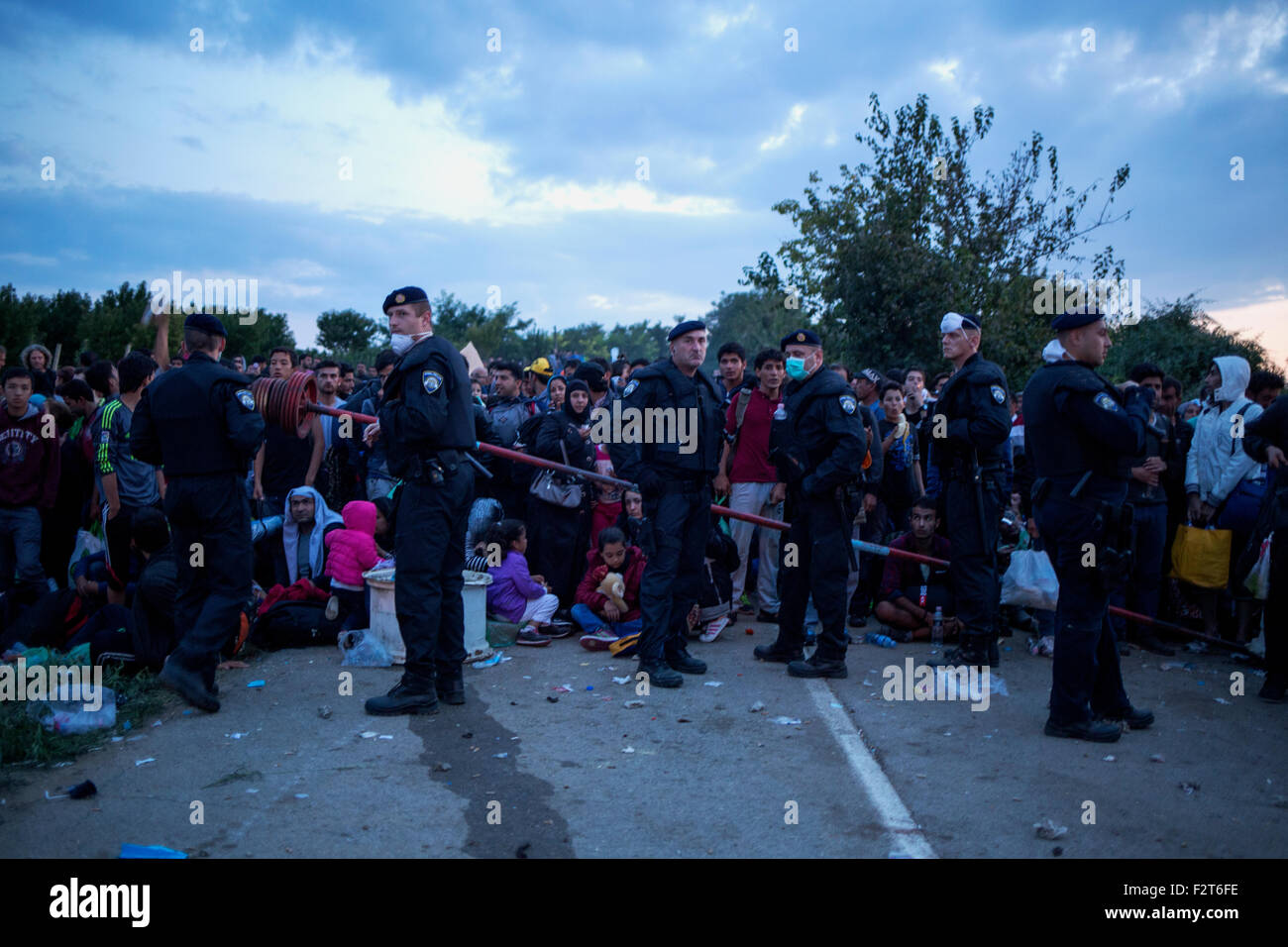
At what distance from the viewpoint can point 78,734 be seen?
202 inches

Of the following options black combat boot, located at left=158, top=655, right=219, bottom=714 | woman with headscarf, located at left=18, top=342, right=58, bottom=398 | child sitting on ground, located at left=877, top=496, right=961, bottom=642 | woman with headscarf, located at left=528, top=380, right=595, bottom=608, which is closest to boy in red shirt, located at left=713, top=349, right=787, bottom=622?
child sitting on ground, located at left=877, top=496, right=961, bottom=642

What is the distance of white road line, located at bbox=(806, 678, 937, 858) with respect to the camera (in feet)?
12.5

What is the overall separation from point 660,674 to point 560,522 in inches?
101

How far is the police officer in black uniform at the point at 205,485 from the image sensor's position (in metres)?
5.52

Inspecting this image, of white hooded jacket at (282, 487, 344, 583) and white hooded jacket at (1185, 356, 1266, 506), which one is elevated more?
white hooded jacket at (1185, 356, 1266, 506)

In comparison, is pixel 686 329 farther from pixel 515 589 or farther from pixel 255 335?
pixel 255 335

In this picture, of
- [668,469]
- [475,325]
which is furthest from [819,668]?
[475,325]

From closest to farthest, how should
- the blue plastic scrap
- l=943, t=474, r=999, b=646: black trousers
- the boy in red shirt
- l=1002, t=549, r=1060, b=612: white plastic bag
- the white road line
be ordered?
the blue plastic scrap → the white road line → l=943, t=474, r=999, b=646: black trousers → l=1002, t=549, r=1060, b=612: white plastic bag → the boy in red shirt

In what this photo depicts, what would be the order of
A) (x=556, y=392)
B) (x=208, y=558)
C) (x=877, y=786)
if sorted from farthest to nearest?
(x=556, y=392) < (x=208, y=558) < (x=877, y=786)

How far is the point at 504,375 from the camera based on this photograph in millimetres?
9375

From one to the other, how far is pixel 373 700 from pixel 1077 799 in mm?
3724

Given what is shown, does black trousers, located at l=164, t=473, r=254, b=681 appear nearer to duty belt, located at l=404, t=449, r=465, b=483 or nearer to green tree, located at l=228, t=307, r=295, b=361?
duty belt, located at l=404, t=449, r=465, b=483

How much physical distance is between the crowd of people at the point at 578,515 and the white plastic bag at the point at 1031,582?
32 centimetres

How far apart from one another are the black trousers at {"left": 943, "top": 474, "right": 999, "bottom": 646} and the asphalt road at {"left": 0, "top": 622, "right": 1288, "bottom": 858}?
1.51 feet
